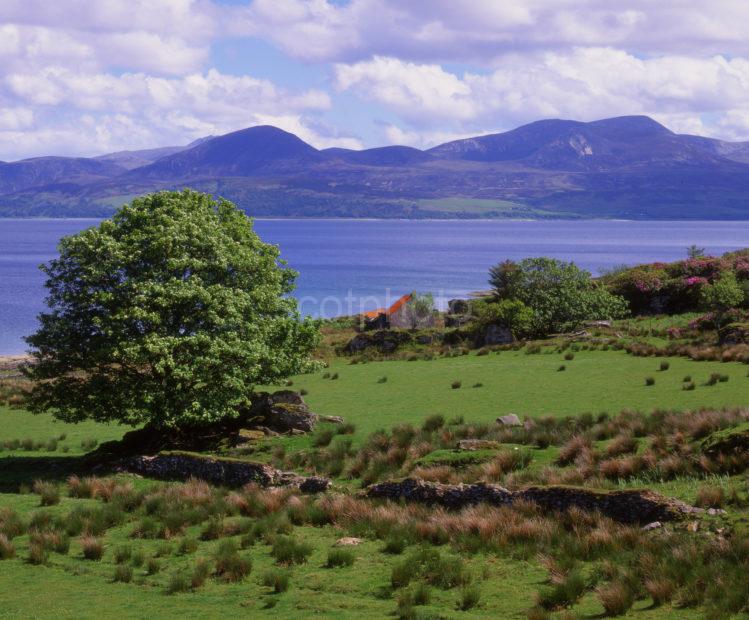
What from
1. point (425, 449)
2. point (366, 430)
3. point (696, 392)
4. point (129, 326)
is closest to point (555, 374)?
point (696, 392)

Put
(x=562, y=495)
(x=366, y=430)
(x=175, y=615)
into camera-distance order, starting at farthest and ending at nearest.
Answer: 1. (x=366, y=430)
2. (x=562, y=495)
3. (x=175, y=615)

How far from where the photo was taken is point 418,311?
214 feet

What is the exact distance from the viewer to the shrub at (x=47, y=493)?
63.1 feet

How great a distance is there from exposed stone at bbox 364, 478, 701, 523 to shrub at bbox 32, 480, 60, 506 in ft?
25.0

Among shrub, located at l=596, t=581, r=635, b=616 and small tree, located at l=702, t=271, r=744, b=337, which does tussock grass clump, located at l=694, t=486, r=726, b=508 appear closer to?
shrub, located at l=596, t=581, r=635, b=616

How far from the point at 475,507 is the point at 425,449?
5.61m

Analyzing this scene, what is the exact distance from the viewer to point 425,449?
2106cm

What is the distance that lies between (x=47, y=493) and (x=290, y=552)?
8.20 meters

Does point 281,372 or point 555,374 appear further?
point 555,374

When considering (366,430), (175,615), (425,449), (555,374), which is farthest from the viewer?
(555,374)

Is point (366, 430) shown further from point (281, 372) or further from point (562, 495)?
point (562, 495)

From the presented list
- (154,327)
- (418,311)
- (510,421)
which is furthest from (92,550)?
(418,311)

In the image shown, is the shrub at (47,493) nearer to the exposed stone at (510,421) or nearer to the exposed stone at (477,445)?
the exposed stone at (477,445)

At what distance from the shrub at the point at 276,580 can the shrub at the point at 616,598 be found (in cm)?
487
